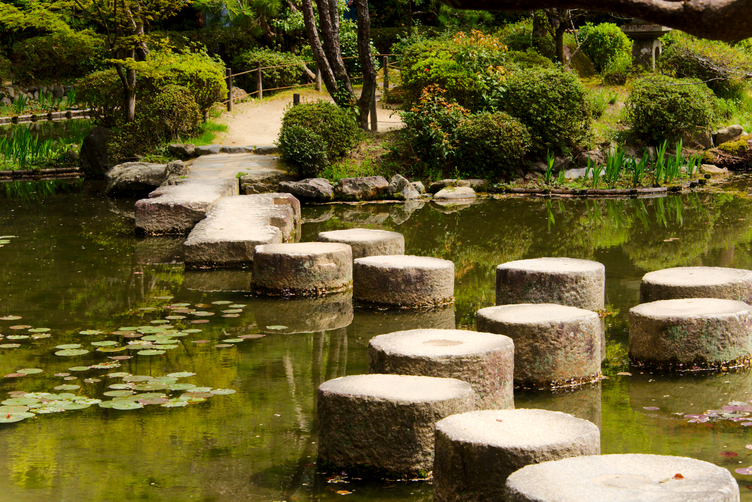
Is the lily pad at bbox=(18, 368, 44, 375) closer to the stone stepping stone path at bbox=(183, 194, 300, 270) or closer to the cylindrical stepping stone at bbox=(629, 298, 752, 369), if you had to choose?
the stone stepping stone path at bbox=(183, 194, 300, 270)

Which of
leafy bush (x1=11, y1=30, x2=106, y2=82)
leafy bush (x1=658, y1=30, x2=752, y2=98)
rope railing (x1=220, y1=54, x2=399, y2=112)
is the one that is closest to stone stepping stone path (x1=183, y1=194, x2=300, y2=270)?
rope railing (x1=220, y1=54, x2=399, y2=112)

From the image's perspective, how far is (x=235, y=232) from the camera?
9.74 m

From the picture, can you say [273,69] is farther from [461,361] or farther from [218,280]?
[461,361]

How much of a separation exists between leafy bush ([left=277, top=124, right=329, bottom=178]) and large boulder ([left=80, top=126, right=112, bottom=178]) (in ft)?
16.6

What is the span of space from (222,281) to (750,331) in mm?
5176

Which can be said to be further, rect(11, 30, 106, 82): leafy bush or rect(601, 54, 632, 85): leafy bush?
rect(11, 30, 106, 82): leafy bush

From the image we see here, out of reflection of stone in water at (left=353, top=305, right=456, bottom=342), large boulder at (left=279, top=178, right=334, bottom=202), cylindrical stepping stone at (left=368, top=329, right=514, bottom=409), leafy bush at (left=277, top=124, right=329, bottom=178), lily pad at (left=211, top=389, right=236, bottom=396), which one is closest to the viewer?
cylindrical stepping stone at (left=368, top=329, right=514, bottom=409)

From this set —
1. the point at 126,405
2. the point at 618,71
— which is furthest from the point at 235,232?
the point at 618,71

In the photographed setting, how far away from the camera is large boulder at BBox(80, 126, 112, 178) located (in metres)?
18.4

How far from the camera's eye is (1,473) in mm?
4277

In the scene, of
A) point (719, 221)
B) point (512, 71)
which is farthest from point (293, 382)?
point (512, 71)

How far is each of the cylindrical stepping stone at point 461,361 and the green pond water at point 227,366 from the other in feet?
1.64

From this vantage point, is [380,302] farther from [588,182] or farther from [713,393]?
[588,182]

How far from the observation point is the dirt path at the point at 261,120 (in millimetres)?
18969
